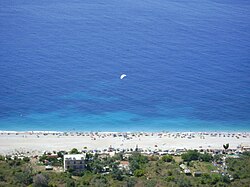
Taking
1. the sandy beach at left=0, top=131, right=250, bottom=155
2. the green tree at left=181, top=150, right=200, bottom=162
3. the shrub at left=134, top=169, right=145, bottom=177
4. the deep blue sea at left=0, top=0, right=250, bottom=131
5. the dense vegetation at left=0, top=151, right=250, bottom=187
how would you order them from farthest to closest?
the deep blue sea at left=0, top=0, right=250, bottom=131, the sandy beach at left=0, top=131, right=250, bottom=155, the green tree at left=181, top=150, right=200, bottom=162, the shrub at left=134, top=169, right=145, bottom=177, the dense vegetation at left=0, top=151, right=250, bottom=187

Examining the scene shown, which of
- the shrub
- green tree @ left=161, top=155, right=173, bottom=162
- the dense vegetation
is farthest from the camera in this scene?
green tree @ left=161, top=155, right=173, bottom=162

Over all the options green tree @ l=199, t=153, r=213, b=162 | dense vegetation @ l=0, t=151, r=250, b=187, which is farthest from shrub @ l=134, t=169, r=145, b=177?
green tree @ l=199, t=153, r=213, b=162

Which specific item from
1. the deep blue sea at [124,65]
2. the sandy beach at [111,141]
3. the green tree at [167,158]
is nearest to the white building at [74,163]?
the sandy beach at [111,141]

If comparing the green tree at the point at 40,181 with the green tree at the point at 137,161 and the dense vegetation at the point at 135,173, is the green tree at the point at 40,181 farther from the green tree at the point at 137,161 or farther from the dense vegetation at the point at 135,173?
the green tree at the point at 137,161

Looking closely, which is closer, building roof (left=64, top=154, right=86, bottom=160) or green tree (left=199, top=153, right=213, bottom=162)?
building roof (left=64, top=154, right=86, bottom=160)

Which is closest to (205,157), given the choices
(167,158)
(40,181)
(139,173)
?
(167,158)

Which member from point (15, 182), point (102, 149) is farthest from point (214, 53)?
point (15, 182)

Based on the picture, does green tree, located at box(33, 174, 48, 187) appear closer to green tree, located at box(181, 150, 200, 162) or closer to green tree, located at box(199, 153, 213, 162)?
green tree, located at box(181, 150, 200, 162)
